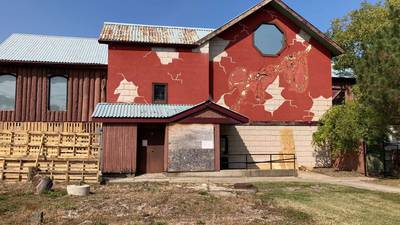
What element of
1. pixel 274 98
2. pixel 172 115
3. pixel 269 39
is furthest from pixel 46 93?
pixel 269 39

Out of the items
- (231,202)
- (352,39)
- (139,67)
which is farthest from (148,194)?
(352,39)

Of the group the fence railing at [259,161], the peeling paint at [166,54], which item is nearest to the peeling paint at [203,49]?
the peeling paint at [166,54]

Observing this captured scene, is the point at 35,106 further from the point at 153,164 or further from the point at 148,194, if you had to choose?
the point at 148,194

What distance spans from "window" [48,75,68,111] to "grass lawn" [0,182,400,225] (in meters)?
9.47

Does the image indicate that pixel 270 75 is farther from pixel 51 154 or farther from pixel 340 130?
pixel 51 154

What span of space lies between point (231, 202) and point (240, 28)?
15.6 meters

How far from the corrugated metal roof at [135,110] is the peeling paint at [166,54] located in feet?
9.63

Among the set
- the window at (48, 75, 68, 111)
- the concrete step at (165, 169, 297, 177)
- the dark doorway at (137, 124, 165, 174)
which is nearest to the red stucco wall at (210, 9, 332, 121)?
the concrete step at (165, 169, 297, 177)

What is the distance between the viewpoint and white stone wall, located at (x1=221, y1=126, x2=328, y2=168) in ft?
78.4

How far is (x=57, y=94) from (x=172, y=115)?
8837 millimetres

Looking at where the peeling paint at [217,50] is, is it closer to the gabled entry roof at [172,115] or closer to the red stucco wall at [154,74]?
the red stucco wall at [154,74]

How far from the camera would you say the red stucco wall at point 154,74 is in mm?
23094

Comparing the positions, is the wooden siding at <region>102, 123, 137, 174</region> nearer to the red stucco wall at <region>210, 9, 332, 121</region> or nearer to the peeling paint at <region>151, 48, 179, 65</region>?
the peeling paint at <region>151, 48, 179, 65</region>

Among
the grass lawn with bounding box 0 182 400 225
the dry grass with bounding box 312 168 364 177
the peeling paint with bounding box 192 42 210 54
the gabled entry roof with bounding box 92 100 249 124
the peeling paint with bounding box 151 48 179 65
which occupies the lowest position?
the grass lawn with bounding box 0 182 400 225
